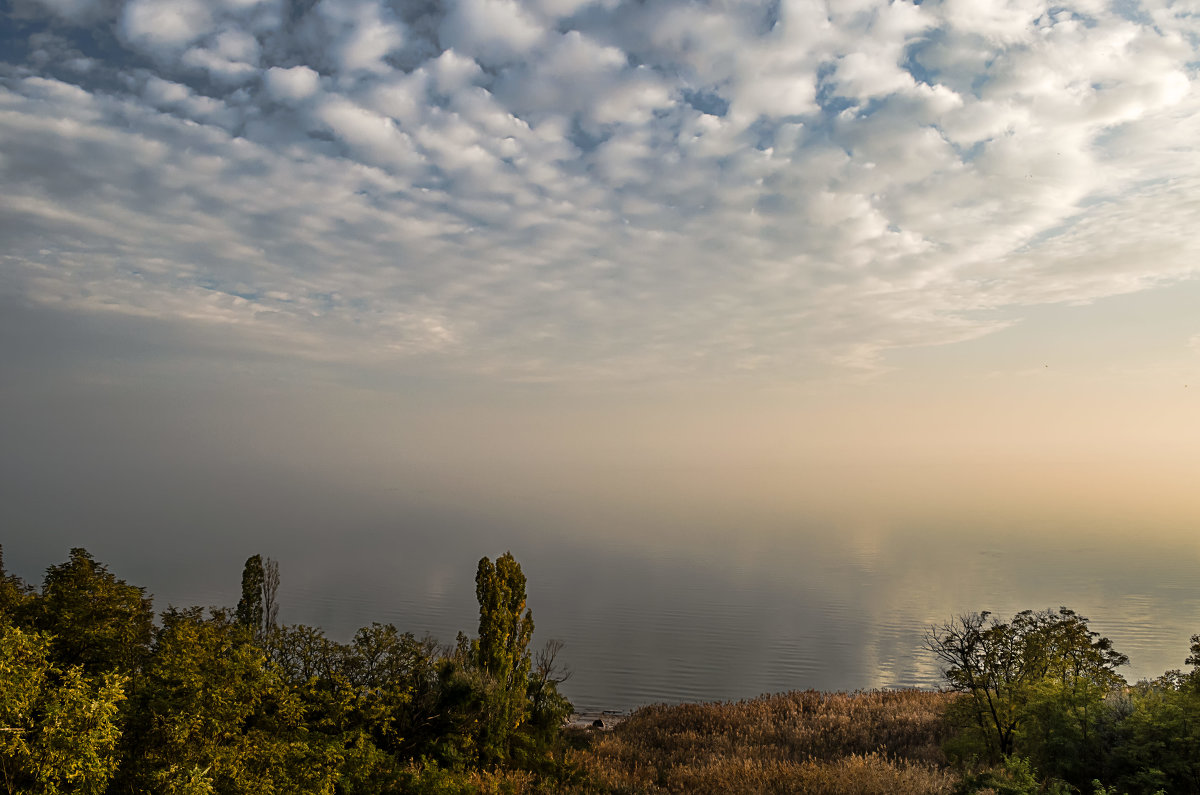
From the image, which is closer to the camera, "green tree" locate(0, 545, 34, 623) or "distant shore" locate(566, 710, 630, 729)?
"green tree" locate(0, 545, 34, 623)

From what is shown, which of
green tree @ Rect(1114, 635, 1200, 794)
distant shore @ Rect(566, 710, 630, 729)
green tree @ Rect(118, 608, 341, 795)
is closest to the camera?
green tree @ Rect(118, 608, 341, 795)

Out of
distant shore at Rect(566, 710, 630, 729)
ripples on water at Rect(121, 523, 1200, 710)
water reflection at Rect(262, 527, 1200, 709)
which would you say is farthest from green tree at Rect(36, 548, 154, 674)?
ripples on water at Rect(121, 523, 1200, 710)

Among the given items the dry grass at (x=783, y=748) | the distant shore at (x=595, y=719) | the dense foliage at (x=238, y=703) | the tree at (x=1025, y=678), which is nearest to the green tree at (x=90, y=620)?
the dense foliage at (x=238, y=703)

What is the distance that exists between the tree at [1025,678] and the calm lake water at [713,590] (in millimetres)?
25822

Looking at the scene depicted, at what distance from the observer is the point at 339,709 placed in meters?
15.3

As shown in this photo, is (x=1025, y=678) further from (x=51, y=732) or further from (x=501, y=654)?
(x=51, y=732)

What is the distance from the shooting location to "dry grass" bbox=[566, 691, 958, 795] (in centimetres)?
1709

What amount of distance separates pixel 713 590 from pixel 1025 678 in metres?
61.5

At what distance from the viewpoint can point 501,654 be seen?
73.7 ft

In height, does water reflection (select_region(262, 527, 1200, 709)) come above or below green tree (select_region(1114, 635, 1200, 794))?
below

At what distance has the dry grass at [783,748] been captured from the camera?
56.1ft

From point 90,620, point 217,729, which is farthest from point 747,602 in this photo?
point 217,729

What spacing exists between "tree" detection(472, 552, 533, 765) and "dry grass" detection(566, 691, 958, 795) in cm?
283

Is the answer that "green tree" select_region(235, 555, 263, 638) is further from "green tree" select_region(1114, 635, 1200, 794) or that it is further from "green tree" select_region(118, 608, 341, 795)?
"green tree" select_region(1114, 635, 1200, 794)
